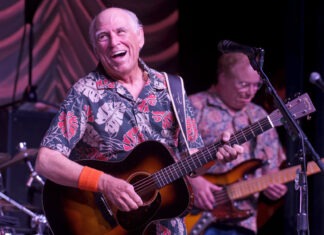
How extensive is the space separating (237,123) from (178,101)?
2.03 metres

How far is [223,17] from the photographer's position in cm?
662

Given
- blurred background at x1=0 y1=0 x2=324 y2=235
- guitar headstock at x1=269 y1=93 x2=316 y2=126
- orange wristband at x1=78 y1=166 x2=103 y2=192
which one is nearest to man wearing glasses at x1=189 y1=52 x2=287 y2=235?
blurred background at x1=0 y1=0 x2=324 y2=235

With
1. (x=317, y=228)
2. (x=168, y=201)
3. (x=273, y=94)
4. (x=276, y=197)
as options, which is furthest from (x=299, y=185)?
(x=317, y=228)

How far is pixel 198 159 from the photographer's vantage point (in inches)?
144

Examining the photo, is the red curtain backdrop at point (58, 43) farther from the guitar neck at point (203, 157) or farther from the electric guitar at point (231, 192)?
the guitar neck at point (203, 157)

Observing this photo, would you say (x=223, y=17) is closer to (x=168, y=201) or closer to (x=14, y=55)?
(x=14, y=55)

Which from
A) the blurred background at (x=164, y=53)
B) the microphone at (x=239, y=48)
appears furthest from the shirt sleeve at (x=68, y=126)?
the blurred background at (x=164, y=53)

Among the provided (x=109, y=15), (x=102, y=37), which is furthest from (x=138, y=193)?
(x=109, y=15)

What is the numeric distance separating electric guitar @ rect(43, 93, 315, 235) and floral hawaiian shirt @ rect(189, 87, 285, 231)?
187 centimetres

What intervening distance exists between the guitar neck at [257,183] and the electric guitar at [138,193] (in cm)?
188

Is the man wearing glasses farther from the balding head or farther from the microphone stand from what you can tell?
the microphone stand

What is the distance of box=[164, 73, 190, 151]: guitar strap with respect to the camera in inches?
144

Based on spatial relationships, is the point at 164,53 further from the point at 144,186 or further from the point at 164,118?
the point at 144,186

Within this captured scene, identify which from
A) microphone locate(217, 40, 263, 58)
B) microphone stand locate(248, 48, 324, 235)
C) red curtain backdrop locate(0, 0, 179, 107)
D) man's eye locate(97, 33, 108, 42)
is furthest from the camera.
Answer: red curtain backdrop locate(0, 0, 179, 107)
